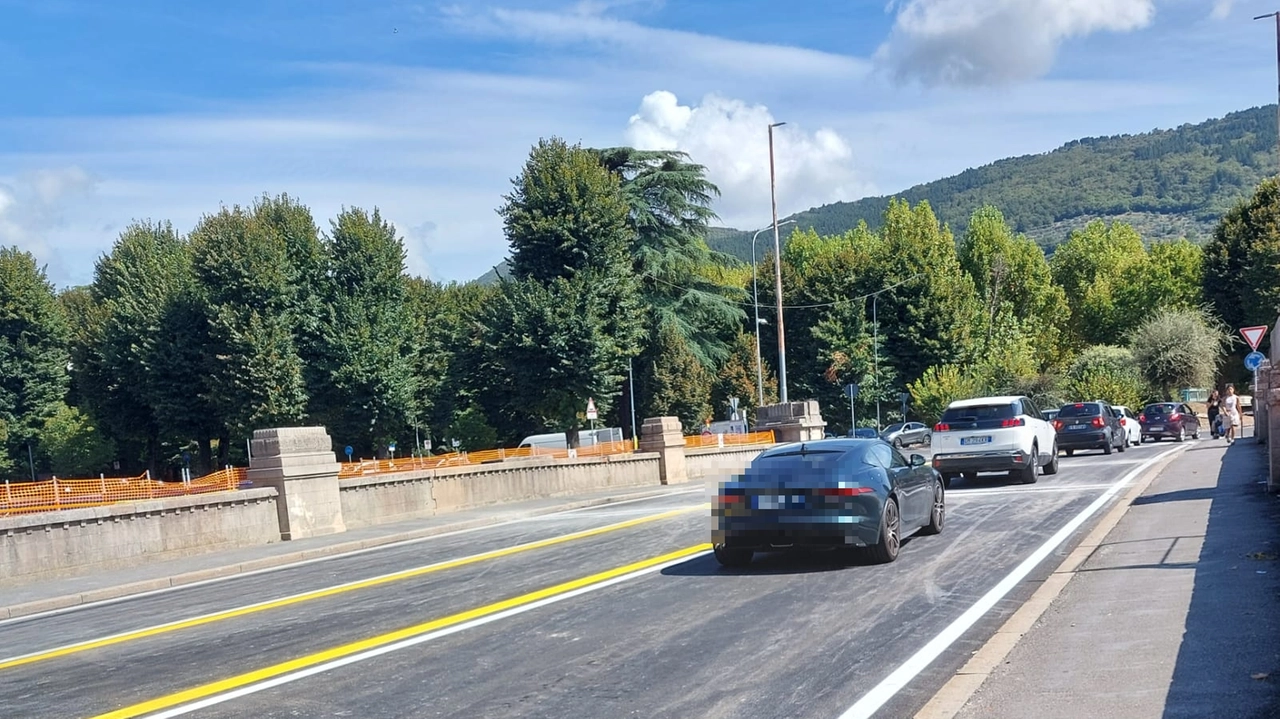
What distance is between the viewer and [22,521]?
16406mm

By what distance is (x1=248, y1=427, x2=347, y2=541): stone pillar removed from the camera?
66.9ft

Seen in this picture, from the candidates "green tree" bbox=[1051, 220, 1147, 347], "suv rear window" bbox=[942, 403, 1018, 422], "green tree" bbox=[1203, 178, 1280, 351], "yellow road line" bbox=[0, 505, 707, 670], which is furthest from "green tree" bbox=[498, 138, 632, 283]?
"green tree" bbox=[1051, 220, 1147, 347]

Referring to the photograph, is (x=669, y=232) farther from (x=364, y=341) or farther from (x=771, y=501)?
(x=771, y=501)

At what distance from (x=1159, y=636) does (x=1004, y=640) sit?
3.11ft

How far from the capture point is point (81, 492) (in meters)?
22.9

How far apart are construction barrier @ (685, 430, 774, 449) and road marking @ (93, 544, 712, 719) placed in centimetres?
2646

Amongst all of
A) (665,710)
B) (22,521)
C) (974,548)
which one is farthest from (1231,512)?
(22,521)

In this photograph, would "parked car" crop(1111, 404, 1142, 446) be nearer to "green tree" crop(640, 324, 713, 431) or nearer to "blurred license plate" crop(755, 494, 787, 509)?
"green tree" crop(640, 324, 713, 431)

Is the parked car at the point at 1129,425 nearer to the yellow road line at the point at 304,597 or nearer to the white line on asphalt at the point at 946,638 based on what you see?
the yellow road line at the point at 304,597

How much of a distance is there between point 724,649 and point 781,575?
3.52m

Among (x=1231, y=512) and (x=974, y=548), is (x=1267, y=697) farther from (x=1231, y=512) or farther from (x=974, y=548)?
(x=1231, y=512)

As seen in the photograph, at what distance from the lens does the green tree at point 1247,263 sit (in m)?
66.2

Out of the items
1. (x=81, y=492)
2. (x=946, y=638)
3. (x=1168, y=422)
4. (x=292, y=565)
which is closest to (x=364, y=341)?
(x=81, y=492)

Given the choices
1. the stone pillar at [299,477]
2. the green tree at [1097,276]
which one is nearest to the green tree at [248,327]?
the stone pillar at [299,477]
